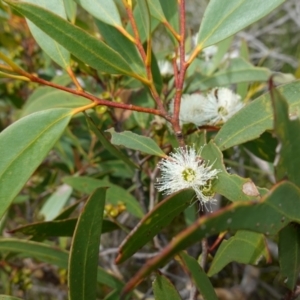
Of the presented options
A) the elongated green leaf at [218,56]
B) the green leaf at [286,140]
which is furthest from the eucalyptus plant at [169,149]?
the elongated green leaf at [218,56]

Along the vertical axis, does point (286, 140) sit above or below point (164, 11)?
below

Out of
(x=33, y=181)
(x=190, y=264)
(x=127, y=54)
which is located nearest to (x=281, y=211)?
(x=190, y=264)

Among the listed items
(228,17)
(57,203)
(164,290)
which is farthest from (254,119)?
(57,203)

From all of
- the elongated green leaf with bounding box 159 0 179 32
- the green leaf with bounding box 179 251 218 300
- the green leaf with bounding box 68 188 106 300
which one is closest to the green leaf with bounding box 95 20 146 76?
the elongated green leaf with bounding box 159 0 179 32

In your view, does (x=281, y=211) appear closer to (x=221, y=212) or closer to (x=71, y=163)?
(x=221, y=212)

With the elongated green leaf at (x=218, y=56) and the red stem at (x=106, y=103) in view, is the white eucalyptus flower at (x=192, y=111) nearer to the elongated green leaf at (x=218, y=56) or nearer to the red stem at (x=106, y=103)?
the red stem at (x=106, y=103)

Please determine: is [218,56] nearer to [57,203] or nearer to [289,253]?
[57,203]

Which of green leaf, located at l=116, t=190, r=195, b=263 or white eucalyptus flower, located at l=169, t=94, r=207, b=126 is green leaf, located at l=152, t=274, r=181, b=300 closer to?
green leaf, located at l=116, t=190, r=195, b=263
